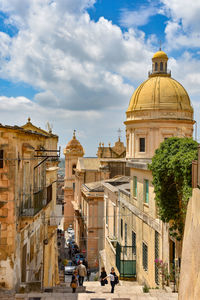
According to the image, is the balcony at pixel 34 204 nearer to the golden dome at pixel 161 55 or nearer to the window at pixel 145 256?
the window at pixel 145 256

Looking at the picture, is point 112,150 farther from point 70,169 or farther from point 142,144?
point 142,144

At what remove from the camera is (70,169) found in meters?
51.6

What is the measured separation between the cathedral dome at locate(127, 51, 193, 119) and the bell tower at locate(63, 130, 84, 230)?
23.5m

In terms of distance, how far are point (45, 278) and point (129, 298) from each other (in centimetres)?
782

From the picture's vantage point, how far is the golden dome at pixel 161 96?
88.2ft

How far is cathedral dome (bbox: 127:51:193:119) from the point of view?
26.8 m

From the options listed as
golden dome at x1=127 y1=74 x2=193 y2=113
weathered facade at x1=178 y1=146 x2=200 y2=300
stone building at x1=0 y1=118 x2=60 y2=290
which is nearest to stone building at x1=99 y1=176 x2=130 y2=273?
stone building at x1=0 y1=118 x2=60 y2=290

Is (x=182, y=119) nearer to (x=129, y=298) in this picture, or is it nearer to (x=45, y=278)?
(x=45, y=278)

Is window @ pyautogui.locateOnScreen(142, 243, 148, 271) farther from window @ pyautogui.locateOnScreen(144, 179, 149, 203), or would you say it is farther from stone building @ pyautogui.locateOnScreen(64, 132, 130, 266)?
stone building @ pyautogui.locateOnScreen(64, 132, 130, 266)

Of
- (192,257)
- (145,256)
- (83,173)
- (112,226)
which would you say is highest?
(192,257)

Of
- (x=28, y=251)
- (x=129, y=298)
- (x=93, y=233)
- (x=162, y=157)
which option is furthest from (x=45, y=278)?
(x=93, y=233)

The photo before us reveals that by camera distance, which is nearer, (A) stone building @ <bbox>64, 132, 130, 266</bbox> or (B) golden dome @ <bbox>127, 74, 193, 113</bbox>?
(B) golden dome @ <bbox>127, 74, 193, 113</bbox>

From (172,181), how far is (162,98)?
17.2 meters

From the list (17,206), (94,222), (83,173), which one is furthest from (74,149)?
(17,206)
